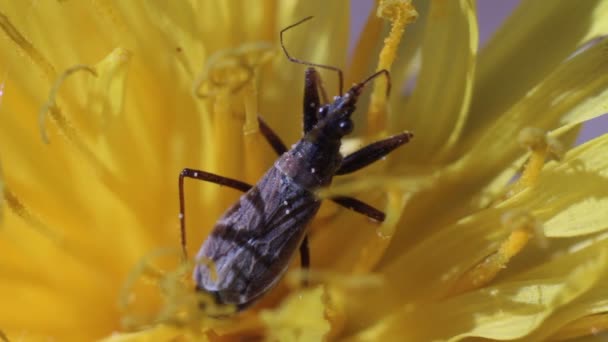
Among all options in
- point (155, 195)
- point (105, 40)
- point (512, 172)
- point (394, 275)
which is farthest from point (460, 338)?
point (105, 40)

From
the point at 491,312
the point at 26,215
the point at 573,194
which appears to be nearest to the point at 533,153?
the point at 573,194

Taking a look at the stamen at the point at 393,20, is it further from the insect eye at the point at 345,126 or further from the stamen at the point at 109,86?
the stamen at the point at 109,86

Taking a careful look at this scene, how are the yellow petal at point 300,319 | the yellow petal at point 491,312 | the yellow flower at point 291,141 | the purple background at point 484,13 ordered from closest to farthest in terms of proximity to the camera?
the yellow petal at point 300,319 < the yellow petal at point 491,312 < the yellow flower at point 291,141 < the purple background at point 484,13

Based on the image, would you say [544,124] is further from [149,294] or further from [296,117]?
[149,294]

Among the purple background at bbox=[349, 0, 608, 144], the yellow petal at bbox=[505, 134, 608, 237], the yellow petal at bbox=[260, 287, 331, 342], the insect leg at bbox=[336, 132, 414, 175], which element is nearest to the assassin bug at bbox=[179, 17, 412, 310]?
the insect leg at bbox=[336, 132, 414, 175]

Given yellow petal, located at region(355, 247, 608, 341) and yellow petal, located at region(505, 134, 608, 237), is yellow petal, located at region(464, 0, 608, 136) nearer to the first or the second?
yellow petal, located at region(505, 134, 608, 237)

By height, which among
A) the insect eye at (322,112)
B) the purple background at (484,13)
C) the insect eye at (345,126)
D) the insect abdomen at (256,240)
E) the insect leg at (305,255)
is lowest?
the insect leg at (305,255)

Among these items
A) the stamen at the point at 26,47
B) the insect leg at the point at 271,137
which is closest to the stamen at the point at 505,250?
the insect leg at the point at 271,137
